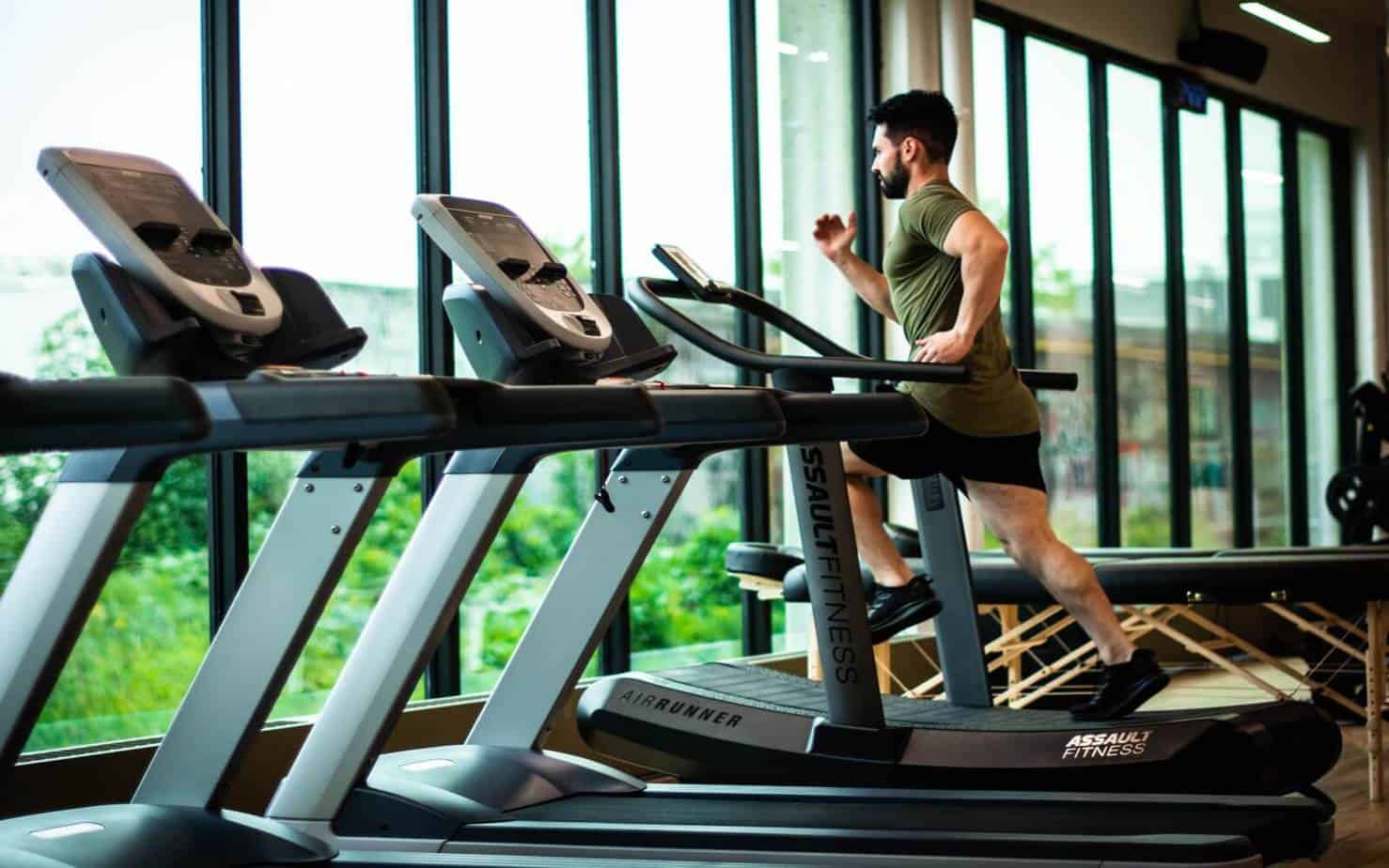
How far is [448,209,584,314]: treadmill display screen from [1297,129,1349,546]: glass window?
7501mm

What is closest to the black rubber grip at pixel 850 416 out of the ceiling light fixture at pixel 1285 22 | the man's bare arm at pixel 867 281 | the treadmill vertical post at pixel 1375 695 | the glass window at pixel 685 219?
the man's bare arm at pixel 867 281

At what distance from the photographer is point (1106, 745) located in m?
3.42

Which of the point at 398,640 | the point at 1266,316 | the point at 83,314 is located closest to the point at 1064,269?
the point at 1266,316

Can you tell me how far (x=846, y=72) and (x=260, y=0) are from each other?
8.64 ft

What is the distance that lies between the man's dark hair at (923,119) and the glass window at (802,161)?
7.26ft

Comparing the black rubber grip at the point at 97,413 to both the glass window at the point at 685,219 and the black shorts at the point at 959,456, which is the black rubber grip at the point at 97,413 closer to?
the black shorts at the point at 959,456

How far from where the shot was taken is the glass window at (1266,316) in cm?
923

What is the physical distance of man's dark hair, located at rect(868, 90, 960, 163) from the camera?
3.76 m

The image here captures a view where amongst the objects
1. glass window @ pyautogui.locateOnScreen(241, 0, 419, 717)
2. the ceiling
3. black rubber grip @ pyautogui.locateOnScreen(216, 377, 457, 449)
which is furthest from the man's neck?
the ceiling

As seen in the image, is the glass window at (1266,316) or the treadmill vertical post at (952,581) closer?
the treadmill vertical post at (952,581)

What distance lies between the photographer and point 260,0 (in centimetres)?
445

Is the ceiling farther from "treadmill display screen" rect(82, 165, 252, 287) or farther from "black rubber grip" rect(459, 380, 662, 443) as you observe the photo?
"treadmill display screen" rect(82, 165, 252, 287)

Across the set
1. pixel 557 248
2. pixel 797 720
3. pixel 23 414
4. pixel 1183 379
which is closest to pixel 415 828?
pixel 797 720

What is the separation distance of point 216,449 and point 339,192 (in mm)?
2424
